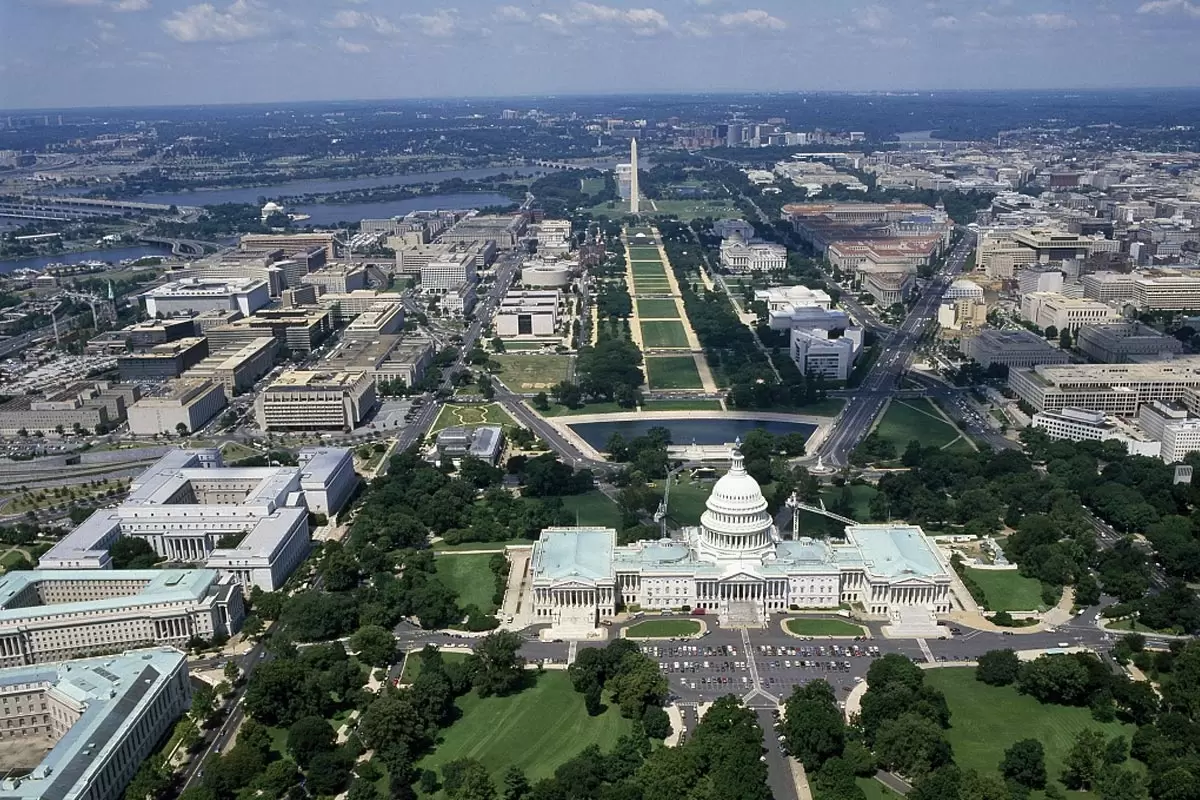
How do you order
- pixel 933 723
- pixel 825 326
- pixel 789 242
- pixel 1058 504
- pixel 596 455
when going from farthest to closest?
pixel 789 242 < pixel 825 326 < pixel 596 455 < pixel 1058 504 < pixel 933 723

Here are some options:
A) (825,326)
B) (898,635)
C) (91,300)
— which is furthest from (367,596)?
(91,300)

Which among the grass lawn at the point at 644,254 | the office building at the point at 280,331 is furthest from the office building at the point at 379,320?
the grass lawn at the point at 644,254

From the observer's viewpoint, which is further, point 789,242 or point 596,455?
point 789,242

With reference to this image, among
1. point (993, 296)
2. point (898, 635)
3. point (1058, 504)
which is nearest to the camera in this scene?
point (898, 635)

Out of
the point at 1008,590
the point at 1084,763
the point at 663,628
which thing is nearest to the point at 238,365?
the point at 663,628

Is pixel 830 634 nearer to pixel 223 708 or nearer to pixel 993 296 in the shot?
pixel 223 708

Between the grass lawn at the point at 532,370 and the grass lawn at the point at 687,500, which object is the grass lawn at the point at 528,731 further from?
the grass lawn at the point at 532,370
